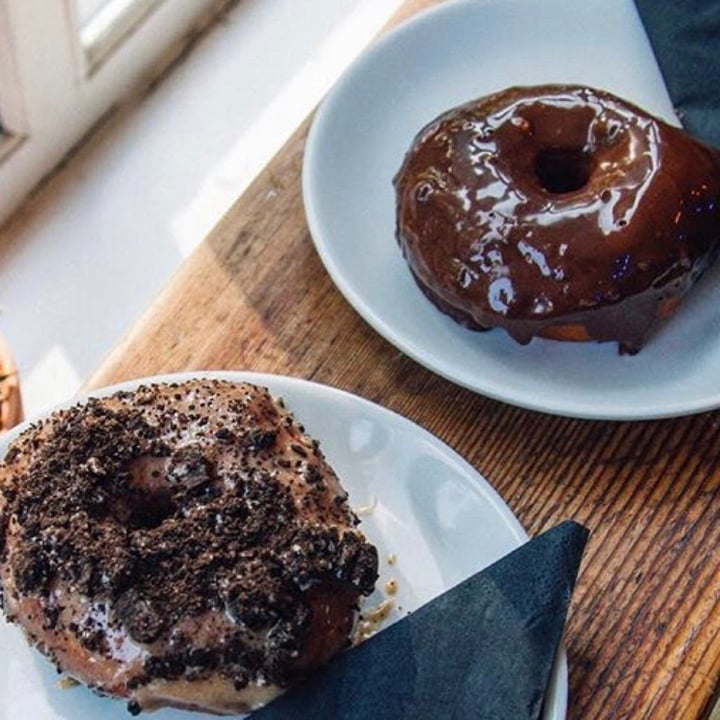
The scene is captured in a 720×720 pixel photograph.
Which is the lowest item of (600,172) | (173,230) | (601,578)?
(173,230)

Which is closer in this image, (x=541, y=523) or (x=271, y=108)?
(x=541, y=523)

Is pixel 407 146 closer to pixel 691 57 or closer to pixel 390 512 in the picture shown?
pixel 691 57

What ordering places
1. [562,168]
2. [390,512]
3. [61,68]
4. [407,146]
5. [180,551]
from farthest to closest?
[61,68], [407,146], [562,168], [390,512], [180,551]

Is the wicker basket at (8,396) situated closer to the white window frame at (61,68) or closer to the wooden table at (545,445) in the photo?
the wooden table at (545,445)

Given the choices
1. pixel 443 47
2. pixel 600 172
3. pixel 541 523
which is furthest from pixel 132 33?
pixel 541 523

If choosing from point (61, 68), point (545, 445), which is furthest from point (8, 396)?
point (61, 68)

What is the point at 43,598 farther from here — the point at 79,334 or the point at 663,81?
the point at 79,334
